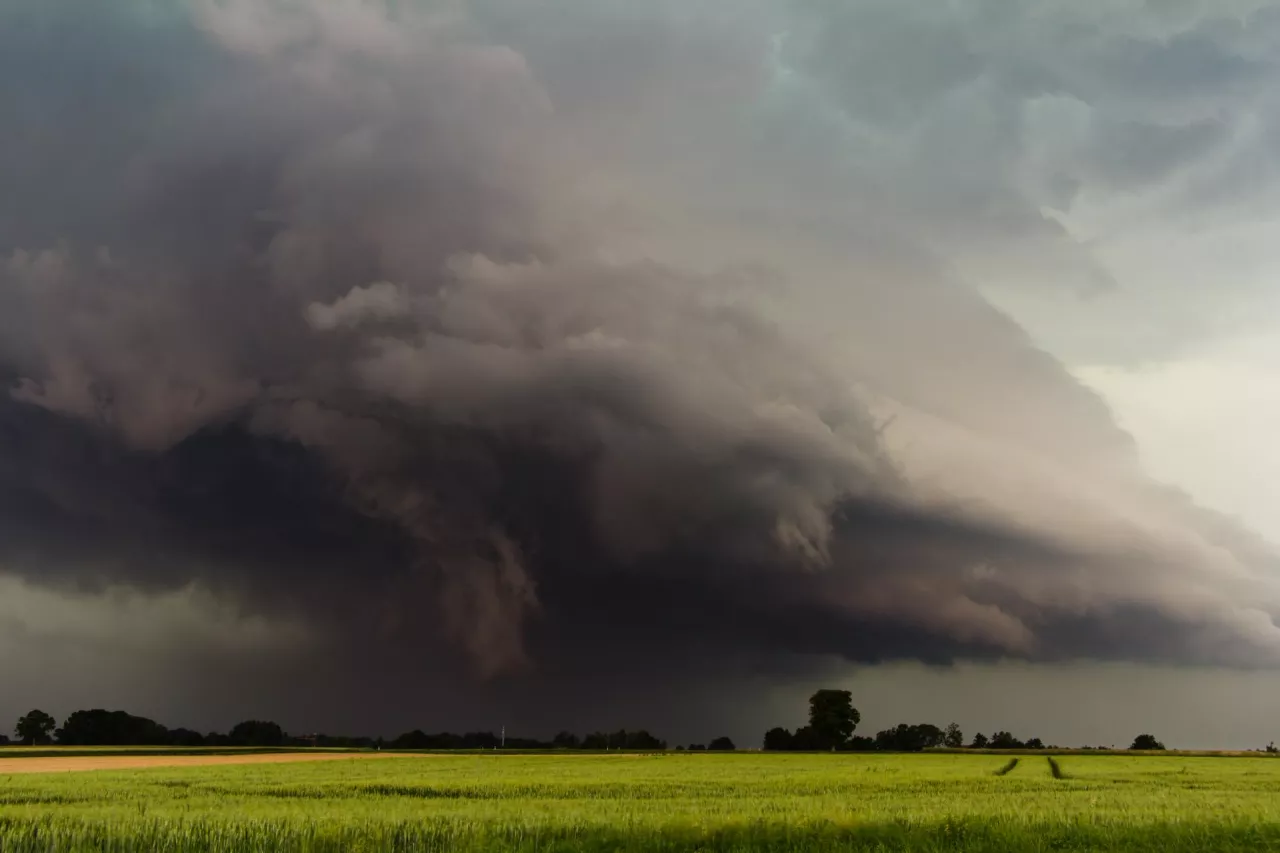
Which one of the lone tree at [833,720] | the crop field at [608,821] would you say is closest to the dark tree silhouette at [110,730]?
the lone tree at [833,720]

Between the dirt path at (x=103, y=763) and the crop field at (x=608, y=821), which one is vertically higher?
the crop field at (x=608, y=821)

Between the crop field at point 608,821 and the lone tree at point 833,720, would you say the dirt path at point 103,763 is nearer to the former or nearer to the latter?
the crop field at point 608,821

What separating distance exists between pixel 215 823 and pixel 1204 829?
27522mm

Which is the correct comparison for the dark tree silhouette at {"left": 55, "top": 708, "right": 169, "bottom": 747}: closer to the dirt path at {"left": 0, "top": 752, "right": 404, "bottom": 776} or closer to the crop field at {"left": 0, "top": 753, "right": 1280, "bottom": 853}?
the dirt path at {"left": 0, "top": 752, "right": 404, "bottom": 776}

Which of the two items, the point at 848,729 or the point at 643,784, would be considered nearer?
the point at 643,784

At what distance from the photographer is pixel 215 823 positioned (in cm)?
2362

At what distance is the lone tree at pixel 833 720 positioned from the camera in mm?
192875

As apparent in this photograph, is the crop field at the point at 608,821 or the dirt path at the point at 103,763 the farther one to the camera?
the dirt path at the point at 103,763

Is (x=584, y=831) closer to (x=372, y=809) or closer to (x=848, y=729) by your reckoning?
(x=372, y=809)

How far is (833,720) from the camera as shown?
19288 centimetres

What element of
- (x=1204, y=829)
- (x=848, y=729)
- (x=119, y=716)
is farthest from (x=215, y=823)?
(x=119, y=716)

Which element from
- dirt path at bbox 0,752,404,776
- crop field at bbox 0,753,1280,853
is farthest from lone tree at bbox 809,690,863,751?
crop field at bbox 0,753,1280,853

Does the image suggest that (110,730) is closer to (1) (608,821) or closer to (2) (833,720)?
(2) (833,720)

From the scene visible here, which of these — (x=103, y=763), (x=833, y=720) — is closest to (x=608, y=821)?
(x=103, y=763)
